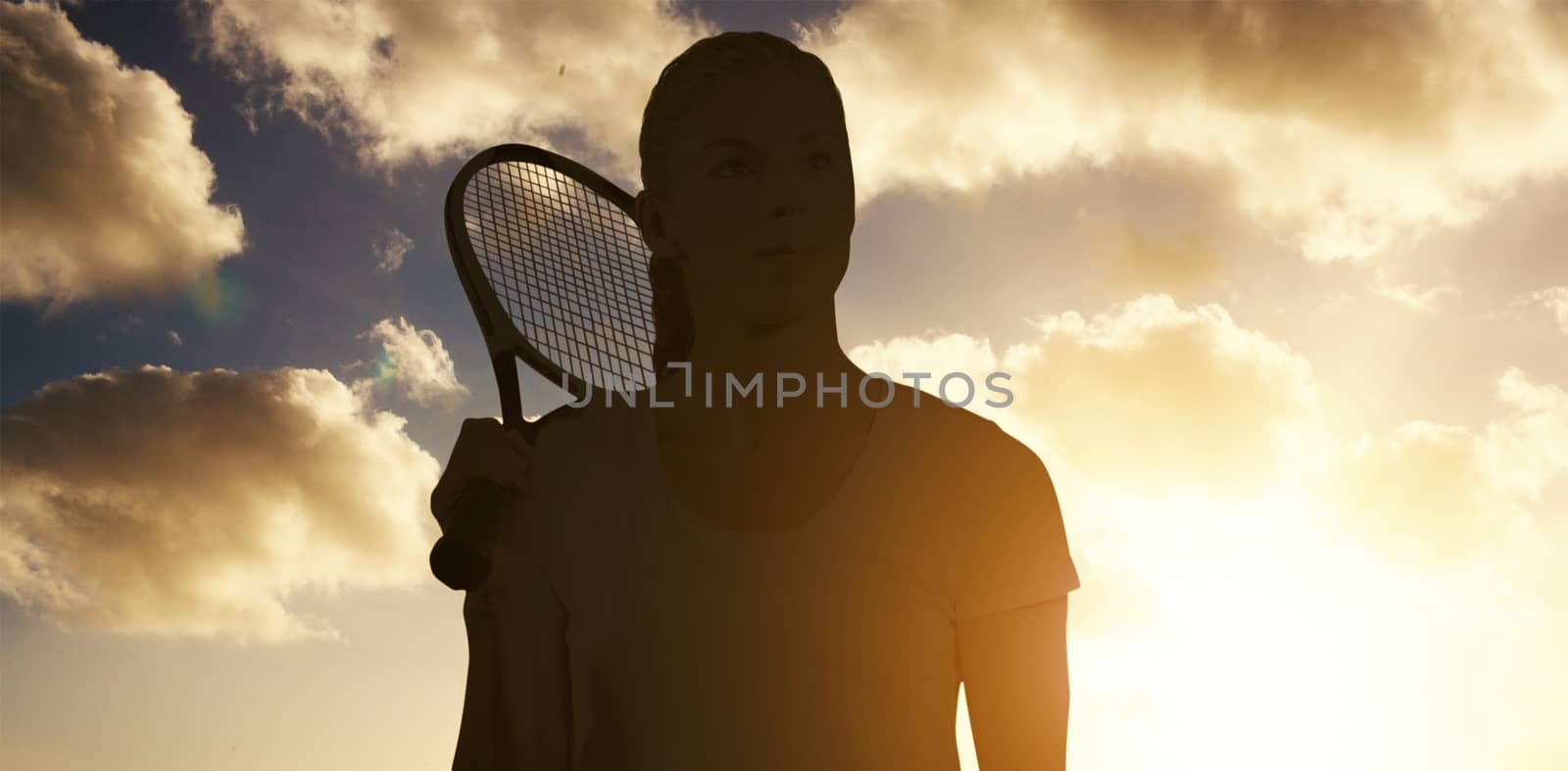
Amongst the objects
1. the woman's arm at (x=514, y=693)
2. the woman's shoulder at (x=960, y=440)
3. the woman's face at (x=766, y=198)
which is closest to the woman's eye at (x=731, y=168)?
the woman's face at (x=766, y=198)

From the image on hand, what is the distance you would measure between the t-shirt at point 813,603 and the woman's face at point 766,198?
0.48 metres

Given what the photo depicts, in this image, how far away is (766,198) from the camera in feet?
11.6

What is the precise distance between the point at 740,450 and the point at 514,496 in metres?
0.73

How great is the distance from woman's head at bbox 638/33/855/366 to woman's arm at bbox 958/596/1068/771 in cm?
103

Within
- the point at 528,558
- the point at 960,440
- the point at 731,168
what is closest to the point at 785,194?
the point at 731,168

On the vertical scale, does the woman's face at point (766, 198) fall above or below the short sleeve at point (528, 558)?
above

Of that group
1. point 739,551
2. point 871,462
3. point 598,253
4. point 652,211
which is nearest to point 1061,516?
point 871,462

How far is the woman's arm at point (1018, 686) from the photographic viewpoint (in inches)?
135

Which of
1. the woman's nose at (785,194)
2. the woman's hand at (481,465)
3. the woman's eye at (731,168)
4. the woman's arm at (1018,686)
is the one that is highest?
the woman's eye at (731,168)

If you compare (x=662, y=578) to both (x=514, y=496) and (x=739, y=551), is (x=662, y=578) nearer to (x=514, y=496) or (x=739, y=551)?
(x=739, y=551)

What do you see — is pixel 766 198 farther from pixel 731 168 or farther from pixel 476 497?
→ pixel 476 497

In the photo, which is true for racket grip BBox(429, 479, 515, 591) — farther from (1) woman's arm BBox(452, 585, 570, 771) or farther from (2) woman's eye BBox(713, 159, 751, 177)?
(2) woman's eye BBox(713, 159, 751, 177)

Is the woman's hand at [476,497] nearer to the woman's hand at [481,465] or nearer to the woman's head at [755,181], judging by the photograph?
the woman's hand at [481,465]

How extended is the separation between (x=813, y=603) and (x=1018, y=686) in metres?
0.60
